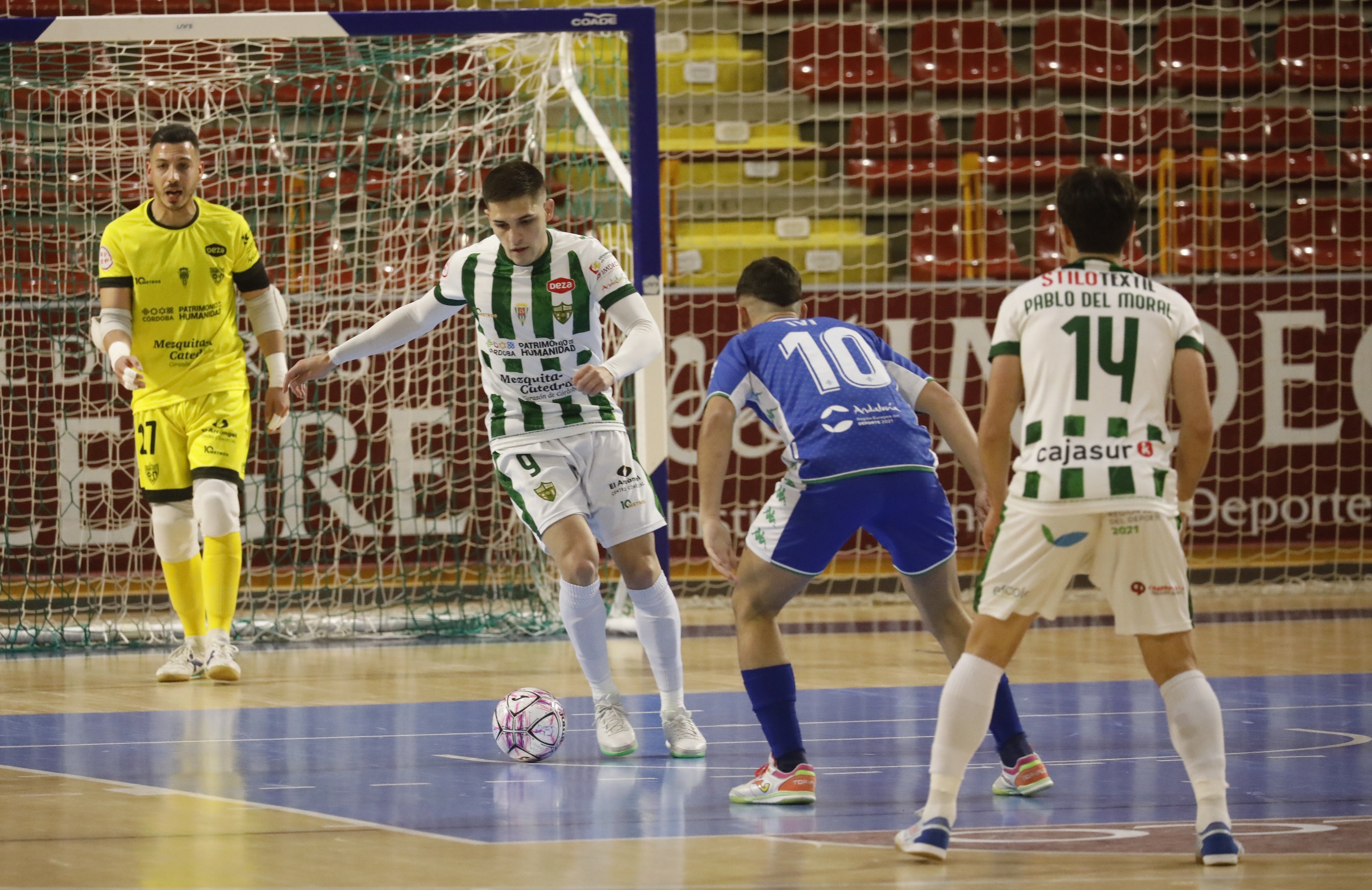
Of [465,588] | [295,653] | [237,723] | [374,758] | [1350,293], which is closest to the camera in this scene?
[374,758]

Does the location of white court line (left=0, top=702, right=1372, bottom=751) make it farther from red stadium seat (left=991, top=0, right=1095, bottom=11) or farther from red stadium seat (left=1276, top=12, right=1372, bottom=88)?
red stadium seat (left=991, top=0, right=1095, bottom=11)

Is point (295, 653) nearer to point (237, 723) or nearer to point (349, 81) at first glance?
point (237, 723)

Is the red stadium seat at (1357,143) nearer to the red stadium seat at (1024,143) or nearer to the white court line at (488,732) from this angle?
the red stadium seat at (1024,143)

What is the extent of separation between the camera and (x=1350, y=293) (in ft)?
37.2

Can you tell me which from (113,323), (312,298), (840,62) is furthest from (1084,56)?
(113,323)

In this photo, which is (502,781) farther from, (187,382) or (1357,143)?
(1357,143)

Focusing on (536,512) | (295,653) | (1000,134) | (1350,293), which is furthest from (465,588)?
(1350,293)

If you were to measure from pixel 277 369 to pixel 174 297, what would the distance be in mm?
559

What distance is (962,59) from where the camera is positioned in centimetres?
1287

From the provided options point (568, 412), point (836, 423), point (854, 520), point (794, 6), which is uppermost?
point (794, 6)

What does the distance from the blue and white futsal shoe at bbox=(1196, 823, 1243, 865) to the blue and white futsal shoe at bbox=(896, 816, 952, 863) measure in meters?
0.57

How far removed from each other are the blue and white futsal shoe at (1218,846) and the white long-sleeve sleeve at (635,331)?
8.07 feet

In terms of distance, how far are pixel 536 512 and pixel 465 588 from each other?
4.77m

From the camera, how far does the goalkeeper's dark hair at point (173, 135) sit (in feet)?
23.9
